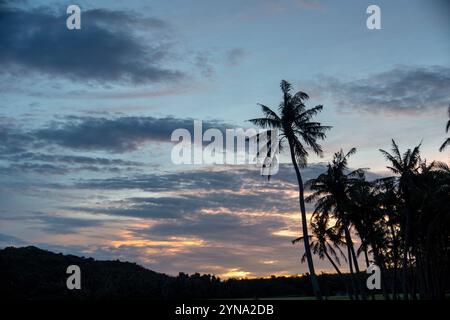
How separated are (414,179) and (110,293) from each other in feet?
174

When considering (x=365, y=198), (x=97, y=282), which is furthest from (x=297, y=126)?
(x=97, y=282)

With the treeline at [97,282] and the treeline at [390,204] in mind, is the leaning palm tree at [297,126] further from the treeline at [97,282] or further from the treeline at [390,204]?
the treeline at [97,282]

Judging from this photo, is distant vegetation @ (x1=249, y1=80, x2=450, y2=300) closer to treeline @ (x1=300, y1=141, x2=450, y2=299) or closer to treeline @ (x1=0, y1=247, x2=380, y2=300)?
treeline @ (x1=300, y1=141, x2=450, y2=299)

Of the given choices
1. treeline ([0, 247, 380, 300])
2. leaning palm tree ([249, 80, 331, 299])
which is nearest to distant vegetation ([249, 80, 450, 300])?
leaning palm tree ([249, 80, 331, 299])

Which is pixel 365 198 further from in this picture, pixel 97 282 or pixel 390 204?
pixel 97 282

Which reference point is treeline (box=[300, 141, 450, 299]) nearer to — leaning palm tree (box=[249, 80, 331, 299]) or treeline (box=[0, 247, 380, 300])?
leaning palm tree (box=[249, 80, 331, 299])

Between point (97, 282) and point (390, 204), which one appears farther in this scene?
point (97, 282)

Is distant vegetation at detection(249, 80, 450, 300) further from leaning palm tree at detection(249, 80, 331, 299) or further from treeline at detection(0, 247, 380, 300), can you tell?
treeline at detection(0, 247, 380, 300)

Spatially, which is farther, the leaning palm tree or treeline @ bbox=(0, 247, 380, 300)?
treeline @ bbox=(0, 247, 380, 300)

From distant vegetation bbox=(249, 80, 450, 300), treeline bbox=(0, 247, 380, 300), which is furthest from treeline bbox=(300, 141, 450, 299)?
treeline bbox=(0, 247, 380, 300)
